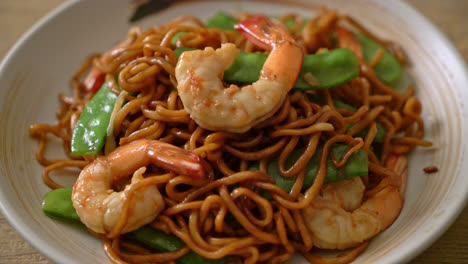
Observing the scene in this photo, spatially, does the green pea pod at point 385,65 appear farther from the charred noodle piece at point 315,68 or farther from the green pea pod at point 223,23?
the green pea pod at point 223,23

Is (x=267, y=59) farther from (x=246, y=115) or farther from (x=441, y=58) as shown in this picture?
(x=441, y=58)

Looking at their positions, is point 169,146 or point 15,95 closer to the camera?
point 169,146

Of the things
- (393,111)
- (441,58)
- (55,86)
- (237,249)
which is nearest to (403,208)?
(393,111)

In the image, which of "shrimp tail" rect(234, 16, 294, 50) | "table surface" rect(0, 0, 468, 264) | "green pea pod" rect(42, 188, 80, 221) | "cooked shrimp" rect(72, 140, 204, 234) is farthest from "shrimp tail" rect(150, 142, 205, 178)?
"table surface" rect(0, 0, 468, 264)

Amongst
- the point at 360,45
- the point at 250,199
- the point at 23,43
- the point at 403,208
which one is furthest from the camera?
the point at 360,45

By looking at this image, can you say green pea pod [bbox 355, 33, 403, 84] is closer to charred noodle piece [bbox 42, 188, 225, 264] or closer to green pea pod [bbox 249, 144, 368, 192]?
green pea pod [bbox 249, 144, 368, 192]

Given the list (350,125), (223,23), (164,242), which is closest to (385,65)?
(350,125)
